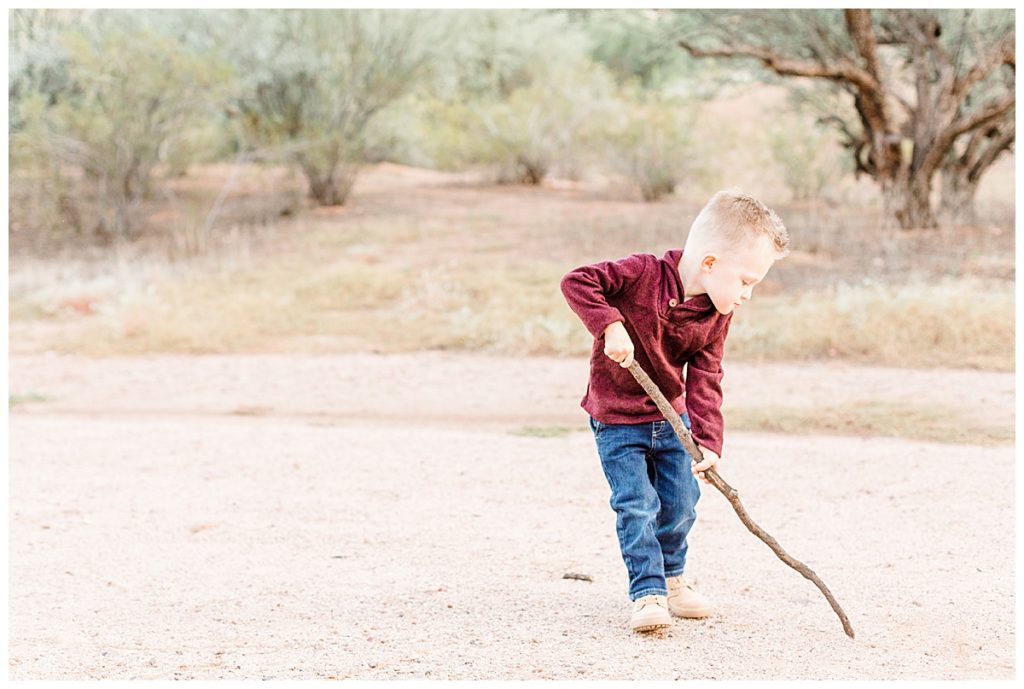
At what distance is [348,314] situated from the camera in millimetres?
11133

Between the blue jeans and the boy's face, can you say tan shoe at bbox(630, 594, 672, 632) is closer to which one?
the blue jeans

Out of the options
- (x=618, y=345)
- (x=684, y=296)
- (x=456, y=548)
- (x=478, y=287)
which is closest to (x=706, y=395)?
(x=684, y=296)

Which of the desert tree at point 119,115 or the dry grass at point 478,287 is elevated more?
the desert tree at point 119,115

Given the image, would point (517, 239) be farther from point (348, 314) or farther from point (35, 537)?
point (35, 537)

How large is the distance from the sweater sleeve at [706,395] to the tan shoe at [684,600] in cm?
47

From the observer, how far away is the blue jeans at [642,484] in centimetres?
357

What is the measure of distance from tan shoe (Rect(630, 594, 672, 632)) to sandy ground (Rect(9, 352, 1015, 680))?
54 mm

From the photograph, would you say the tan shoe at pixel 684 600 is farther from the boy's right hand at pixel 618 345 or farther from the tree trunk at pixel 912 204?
the tree trunk at pixel 912 204

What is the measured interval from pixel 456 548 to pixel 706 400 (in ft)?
4.63

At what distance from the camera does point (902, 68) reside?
14.9 m

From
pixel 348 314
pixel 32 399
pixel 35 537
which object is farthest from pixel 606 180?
pixel 35 537

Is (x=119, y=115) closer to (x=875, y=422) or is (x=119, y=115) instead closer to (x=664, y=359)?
(x=875, y=422)

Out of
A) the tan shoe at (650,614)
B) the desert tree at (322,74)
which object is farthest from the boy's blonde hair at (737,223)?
the desert tree at (322,74)

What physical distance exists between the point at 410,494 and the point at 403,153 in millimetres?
14048
